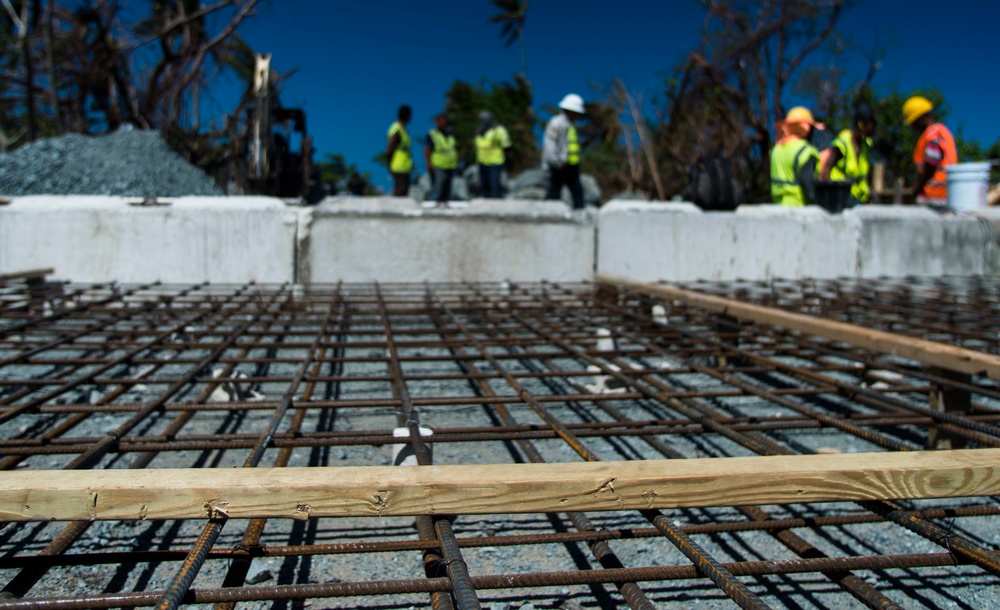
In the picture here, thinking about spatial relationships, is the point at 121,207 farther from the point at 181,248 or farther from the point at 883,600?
the point at 883,600

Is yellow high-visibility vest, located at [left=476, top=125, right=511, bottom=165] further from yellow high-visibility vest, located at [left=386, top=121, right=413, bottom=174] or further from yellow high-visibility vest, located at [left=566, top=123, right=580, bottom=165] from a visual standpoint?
yellow high-visibility vest, located at [left=566, top=123, right=580, bottom=165]

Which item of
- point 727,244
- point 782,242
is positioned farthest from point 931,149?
point 727,244

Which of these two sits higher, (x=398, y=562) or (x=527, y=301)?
(x=527, y=301)

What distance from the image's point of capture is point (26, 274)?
14.4ft

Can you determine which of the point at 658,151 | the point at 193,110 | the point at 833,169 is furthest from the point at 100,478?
the point at 658,151

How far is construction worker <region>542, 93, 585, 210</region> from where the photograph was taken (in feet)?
26.5

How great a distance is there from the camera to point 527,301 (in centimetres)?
479

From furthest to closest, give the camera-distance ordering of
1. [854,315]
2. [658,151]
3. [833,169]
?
[658,151]
[833,169]
[854,315]

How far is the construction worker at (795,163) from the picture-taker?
642 centimetres

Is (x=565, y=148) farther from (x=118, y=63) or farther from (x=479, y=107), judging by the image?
(x=479, y=107)

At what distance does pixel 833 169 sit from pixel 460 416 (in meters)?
5.49

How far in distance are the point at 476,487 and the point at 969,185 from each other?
23.1 ft

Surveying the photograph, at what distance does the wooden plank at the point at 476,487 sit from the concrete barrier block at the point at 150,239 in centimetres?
382

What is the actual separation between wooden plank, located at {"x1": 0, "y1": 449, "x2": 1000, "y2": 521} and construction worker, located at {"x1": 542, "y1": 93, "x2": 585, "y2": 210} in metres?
6.73
